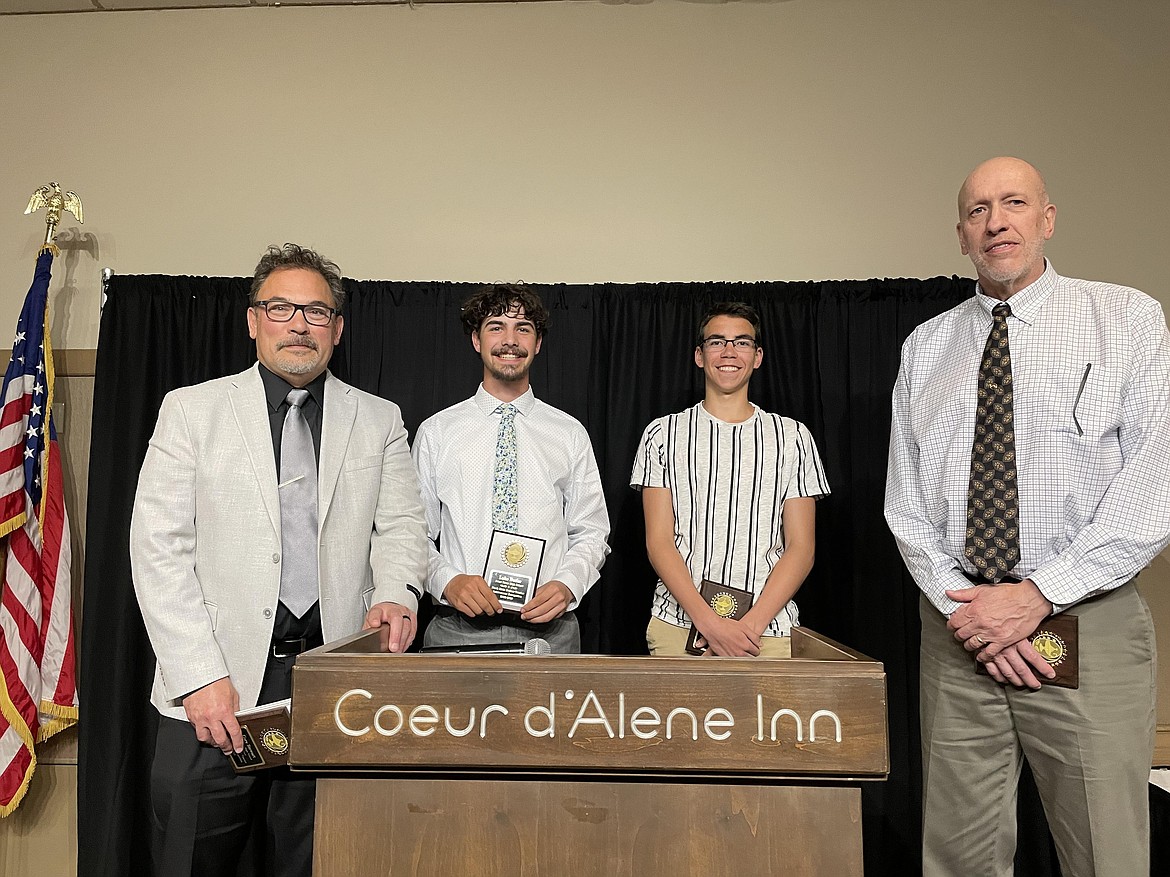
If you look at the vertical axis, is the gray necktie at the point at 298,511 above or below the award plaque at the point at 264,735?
above

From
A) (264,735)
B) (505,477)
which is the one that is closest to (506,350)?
(505,477)

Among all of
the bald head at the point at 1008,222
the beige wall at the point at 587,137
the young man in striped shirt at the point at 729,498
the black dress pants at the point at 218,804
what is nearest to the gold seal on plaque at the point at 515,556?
the young man in striped shirt at the point at 729,498

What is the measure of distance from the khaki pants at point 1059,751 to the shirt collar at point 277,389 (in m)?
1.53

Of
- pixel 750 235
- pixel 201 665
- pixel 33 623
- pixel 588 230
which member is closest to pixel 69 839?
pixel 33 623

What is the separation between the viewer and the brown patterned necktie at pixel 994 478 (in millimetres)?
2002

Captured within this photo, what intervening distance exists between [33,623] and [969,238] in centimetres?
309

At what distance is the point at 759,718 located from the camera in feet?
4.47

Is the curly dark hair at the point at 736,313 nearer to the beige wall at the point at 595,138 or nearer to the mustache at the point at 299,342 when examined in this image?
the beige wall at the point at 595,138

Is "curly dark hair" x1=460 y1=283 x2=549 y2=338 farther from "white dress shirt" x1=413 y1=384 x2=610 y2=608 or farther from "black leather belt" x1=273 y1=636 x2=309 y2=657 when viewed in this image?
"black leather belt" x1=273 y1=636 x2=309 y2=657

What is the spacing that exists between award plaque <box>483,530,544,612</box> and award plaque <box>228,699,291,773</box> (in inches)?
26.9

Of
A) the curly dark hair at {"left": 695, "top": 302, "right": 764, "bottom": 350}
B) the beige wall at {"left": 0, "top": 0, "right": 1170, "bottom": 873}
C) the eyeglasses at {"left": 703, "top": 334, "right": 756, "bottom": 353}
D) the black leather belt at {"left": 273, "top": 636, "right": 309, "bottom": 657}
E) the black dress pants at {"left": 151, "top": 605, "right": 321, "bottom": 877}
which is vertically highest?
the beige wall at {"left": 0, "top": 0, "right": 1170, "bottom": 873}

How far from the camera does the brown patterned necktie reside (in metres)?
2.00

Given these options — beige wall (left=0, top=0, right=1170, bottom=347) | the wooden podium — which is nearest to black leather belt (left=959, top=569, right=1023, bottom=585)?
the wooden podium

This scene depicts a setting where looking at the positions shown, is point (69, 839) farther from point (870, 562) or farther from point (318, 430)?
point (870, 562)
